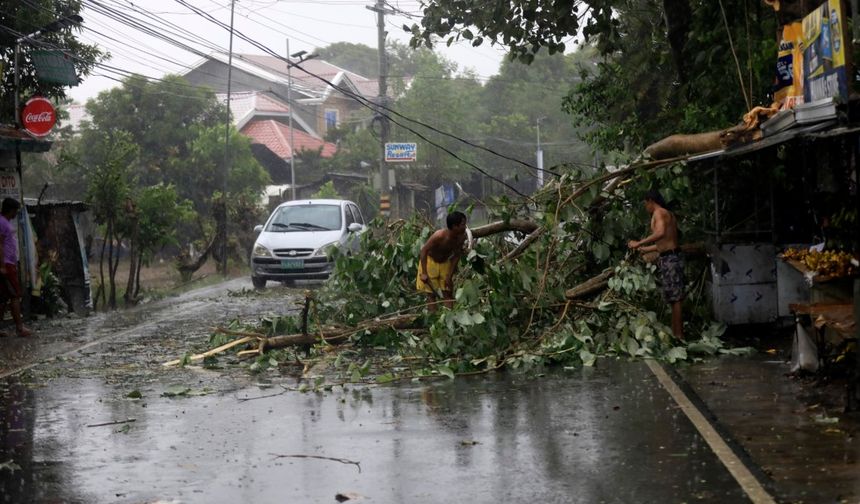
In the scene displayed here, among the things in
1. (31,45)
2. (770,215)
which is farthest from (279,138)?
(770,215)

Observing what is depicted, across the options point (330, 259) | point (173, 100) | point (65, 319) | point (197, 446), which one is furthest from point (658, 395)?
point (173, 100)

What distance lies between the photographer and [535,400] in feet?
31.3

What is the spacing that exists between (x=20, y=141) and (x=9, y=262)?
11.2 ft

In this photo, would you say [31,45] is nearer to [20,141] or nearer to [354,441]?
[20,141]

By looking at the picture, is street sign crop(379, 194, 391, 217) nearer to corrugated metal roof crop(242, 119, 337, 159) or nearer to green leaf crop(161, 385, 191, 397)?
corrugated metal roof crop(242, 119, 337, 159)

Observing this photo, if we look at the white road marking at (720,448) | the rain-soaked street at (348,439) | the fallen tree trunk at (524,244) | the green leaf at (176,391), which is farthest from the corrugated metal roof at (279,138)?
the white road marking at (720,448)

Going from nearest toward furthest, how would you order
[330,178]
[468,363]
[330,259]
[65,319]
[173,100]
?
[468,363], [330,259], [65,319], [173,100], [330,178]

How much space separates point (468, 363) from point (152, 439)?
4.04 meters

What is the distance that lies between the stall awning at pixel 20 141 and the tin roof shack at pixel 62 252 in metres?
1.16

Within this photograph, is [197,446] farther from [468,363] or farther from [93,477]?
[468,363]

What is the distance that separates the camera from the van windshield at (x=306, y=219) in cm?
2488

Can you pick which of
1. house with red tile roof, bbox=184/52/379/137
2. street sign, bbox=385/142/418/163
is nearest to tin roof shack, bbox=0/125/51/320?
street sign, bbox=385/142/418/163

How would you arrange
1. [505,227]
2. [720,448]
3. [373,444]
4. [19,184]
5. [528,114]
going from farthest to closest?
[528,114]
[19,184]
[505,227]
[373,444]
[720,448]

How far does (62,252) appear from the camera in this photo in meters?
20.2
